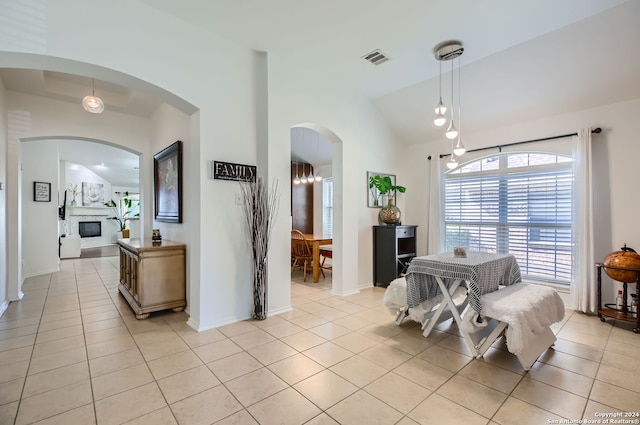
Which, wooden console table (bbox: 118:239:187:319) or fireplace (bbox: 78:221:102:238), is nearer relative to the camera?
wooden console table (bbox: 118:239:187:319)

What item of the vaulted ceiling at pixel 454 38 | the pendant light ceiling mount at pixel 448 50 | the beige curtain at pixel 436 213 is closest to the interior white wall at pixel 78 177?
the vaulted ceiling at pixel 454 38

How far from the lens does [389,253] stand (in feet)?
15.5

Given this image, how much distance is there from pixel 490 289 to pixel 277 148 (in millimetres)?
2656

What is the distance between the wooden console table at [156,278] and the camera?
11.1 feet

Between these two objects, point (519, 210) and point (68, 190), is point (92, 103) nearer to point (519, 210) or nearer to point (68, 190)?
point (519, 210)

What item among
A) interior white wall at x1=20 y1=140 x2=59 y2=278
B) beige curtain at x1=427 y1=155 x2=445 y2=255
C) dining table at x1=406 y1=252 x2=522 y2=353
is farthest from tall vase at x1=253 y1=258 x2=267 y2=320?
interior white wall at x1=20 y1=140 x2=59 y2=278

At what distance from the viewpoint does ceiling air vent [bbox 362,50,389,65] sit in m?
3.49

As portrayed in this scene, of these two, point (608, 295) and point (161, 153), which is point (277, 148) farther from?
point (608, 295)

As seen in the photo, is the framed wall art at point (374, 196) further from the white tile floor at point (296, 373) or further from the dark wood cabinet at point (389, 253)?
the white tile floor at point (296, 373)

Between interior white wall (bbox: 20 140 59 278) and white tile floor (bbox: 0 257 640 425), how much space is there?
9.65 feet

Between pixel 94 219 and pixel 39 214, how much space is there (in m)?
5.69

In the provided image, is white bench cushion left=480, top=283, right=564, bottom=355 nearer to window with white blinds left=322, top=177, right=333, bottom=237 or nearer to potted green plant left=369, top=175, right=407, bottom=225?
potted green plant left=369, top=175, right=407, bottom=225

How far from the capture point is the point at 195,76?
3047 millimetres

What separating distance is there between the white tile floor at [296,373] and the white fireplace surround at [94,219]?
824 centimetres
